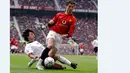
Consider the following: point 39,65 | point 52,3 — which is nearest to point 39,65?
point 39,65

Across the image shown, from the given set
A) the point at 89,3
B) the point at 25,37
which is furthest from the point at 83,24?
the point at 25,37

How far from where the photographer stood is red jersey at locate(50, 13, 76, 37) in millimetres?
6262

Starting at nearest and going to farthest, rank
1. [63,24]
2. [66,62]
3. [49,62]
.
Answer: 1. [49,62]
2. [63,24]
3. [66,62]

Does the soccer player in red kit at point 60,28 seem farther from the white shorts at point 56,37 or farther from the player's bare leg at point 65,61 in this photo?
the player's bare leg at point 65,61

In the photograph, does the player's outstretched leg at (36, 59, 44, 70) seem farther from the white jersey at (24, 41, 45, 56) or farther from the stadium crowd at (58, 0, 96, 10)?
the stadium crowd at (58, 0, 96, 10)

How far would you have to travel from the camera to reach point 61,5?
6156 millimetres

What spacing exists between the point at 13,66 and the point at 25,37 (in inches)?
15.4

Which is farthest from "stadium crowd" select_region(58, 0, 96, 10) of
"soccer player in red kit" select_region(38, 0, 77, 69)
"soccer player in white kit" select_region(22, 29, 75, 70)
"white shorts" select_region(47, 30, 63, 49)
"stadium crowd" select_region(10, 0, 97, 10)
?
"soccer player in white kit" select_region(22, 29, 75, 70)

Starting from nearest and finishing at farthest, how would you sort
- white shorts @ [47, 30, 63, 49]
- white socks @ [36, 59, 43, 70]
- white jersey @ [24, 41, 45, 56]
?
white socks @ [36, 59, 43, 70] < white shorts @ [47, 30, 63, 49] < white jersey @ [24, 41, 45, 56]

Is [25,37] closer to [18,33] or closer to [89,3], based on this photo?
[18,33]

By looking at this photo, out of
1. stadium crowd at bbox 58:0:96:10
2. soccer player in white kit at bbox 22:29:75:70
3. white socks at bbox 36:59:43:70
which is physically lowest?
white socks at bbox 36:59:43:70

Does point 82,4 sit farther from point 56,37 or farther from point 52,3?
point 56,37

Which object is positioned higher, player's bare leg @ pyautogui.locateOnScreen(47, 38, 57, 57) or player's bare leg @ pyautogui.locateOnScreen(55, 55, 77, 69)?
player's bare leg @ pyautogui.locateOnScreen(47, 38, 57, 57)

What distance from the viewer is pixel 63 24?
20.6 ft
